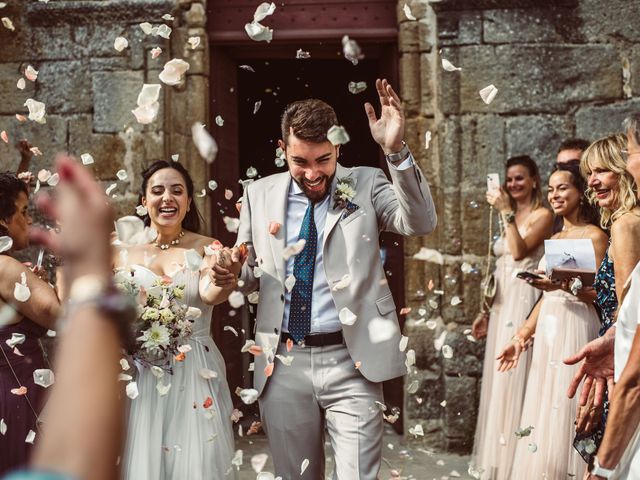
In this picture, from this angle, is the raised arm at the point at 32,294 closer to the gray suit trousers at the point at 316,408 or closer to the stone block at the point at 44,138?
the gray suit trousers at the point at 316,408

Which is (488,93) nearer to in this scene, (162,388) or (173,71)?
(173,71)

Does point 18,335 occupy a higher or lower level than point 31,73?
lower

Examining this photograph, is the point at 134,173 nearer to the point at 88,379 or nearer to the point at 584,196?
the point at 584,196

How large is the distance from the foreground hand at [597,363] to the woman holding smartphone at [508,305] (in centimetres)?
228

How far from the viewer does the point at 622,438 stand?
85.2 inches

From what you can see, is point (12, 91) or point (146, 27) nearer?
point (146, 27)

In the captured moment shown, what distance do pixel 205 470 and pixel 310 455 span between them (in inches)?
24.7

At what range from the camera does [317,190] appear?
351 centimetres

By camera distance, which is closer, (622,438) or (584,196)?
(622,438)

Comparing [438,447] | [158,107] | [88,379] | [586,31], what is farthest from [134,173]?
[88,379]

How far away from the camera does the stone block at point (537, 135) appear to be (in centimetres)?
577

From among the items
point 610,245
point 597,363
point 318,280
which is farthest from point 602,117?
point 597,363

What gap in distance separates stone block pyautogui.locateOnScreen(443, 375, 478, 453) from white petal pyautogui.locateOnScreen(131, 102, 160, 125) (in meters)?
2.86

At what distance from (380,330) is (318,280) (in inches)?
13.6
